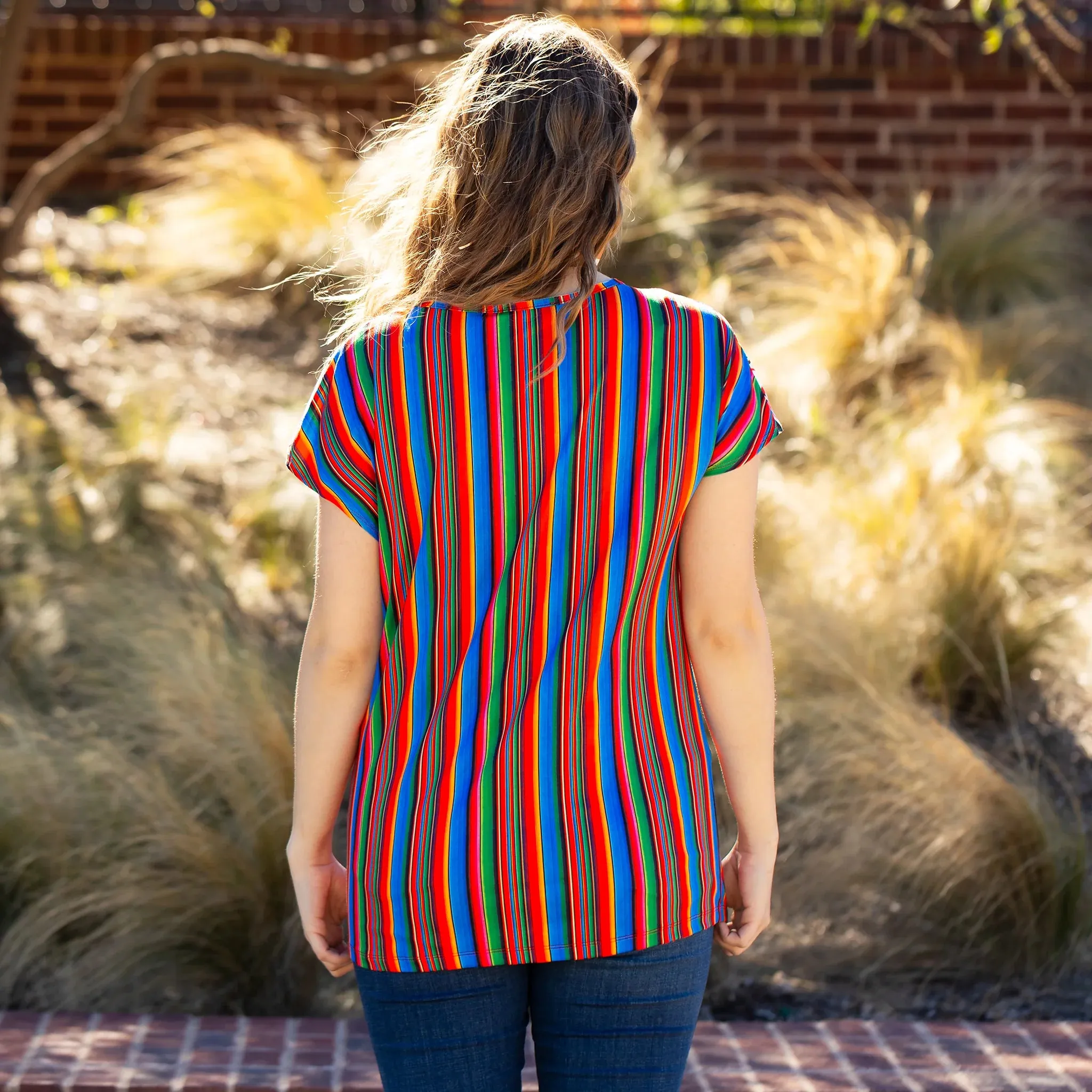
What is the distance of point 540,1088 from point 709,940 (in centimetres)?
25

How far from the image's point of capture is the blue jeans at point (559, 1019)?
59.6 inches

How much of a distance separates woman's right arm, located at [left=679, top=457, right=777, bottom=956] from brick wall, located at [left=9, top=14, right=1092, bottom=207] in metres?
6.78

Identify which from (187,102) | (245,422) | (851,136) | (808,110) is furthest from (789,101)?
(245,422)

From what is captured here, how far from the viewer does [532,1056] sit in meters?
3.10

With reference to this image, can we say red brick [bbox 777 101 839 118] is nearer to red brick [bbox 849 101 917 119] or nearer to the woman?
red brick [bbox 849 101 917 119]

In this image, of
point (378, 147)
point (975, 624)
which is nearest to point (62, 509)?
point (378, 147)

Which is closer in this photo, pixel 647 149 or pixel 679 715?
pixel 679 715

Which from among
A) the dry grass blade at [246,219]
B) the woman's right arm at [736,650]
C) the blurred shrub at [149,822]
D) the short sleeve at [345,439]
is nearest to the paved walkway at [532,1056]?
the blurred shrub at [149,822]

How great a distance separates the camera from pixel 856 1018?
10.8ft

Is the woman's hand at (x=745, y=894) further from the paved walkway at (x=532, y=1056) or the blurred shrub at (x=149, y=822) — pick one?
the blurred shrub at (x=149, y=822)

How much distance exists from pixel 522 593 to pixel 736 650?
9.9 inches

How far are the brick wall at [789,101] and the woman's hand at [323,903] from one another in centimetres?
687

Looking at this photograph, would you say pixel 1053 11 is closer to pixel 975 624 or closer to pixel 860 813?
pixel 975 624

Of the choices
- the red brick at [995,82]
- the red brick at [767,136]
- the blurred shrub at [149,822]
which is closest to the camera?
the blurred shrub at [149,822]
